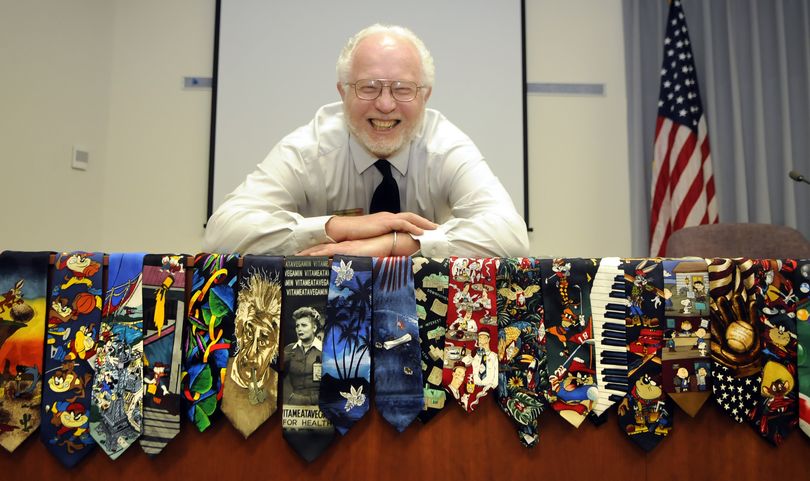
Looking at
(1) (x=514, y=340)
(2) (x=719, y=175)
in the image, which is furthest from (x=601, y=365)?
(2) (x=719, y=175)

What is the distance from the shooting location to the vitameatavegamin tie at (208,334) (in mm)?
830

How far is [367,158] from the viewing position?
5.15 feet

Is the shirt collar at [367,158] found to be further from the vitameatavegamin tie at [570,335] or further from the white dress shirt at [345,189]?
the vitameatavegamin tie at [570,335]

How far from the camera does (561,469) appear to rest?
2.74ft

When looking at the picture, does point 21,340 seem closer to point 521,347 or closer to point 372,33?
point 521,347

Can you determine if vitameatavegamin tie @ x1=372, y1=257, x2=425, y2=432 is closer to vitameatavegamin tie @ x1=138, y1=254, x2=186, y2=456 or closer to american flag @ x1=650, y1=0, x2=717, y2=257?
vitameatavegamin tie @ x1=138, y1=254, x2=186, y2=456

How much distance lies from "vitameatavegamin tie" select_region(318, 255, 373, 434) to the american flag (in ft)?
8.01

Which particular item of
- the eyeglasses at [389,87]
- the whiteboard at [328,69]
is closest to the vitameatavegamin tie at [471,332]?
→ the eyeglasses at [389,87]

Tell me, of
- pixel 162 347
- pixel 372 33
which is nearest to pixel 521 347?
pixel 162 347

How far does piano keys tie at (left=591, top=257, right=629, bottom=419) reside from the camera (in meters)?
0.85

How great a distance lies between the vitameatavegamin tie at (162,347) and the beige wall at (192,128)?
2.33 m

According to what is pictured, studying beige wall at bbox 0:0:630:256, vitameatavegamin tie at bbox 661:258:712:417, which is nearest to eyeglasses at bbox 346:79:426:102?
vitameatavegamin tie at bbox 661:258:712:417

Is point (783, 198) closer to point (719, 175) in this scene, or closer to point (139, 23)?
point (719, 175)

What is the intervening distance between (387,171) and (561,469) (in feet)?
3.12
